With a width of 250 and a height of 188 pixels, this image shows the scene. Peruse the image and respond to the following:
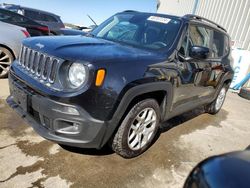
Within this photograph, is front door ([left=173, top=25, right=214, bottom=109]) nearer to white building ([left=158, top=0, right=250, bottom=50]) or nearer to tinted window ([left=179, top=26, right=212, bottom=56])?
tinted window ([left=179, top=26, right=212, bottom=56])

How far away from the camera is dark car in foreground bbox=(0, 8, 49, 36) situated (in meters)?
5.66

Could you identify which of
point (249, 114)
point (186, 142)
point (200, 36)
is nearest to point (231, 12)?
point (249, 114)

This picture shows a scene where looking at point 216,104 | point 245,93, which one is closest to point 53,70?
point 216,104

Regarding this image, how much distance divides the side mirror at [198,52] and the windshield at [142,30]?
31cm

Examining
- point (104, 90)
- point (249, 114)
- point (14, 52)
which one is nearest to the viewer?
point (104, 90)

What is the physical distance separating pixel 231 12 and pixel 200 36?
7.44 metres

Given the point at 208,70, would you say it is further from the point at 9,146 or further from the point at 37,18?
the point at 37,18

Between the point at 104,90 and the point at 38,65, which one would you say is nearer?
the point at 104,90

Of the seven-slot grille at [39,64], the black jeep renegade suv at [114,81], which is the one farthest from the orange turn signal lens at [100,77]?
the seven-slot grille at [39,64]

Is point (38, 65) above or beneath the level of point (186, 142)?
above

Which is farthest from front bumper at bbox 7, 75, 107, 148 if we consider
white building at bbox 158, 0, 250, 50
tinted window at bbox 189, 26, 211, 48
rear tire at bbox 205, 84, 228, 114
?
white building at bbox 158, 0, 250, 50

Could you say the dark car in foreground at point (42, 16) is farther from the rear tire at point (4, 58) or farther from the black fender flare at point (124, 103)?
the black fender flare at point (124, 103)

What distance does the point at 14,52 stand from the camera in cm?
525

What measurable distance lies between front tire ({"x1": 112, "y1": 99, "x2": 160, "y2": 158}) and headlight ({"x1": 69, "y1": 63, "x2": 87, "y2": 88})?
0.69 m
